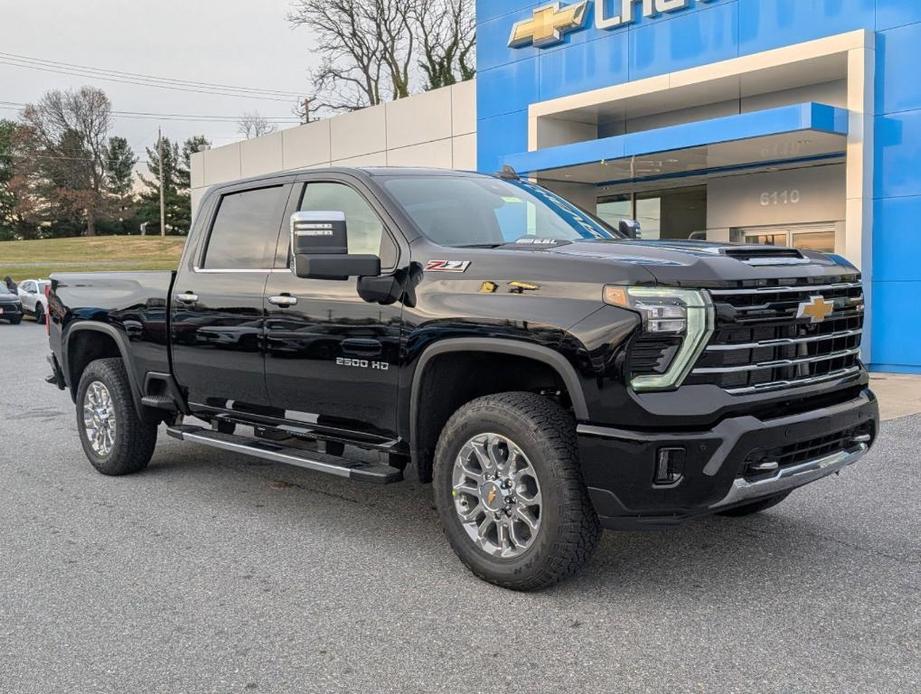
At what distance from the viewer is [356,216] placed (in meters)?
5.06

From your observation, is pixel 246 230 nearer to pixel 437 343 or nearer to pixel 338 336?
pixel 338 336

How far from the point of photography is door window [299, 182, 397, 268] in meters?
4.77

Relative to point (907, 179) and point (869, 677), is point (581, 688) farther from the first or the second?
point (907, 179)

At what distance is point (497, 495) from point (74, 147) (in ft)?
296

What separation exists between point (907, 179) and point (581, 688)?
11.5 m

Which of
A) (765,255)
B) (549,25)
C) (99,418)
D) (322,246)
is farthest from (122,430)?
(549,25)

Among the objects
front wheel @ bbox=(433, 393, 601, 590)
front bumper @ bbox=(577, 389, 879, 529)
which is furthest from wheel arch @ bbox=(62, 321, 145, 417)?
front bumper @ bbox=(577, 389, 879, 529)

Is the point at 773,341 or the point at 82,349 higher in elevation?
the point at 773,341

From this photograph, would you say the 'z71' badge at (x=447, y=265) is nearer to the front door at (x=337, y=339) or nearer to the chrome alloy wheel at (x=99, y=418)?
the front door at (x=337, y=339)

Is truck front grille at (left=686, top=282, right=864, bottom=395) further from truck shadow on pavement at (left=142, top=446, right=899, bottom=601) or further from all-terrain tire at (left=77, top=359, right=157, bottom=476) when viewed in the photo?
all-terrain tire at (left=77, top=359, right=157, bottom=476)

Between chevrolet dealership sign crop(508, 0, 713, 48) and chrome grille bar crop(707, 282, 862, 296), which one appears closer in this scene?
chrome grille bar crop(707, 282, 862, 296)

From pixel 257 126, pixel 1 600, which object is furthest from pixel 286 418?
pixel 257 126

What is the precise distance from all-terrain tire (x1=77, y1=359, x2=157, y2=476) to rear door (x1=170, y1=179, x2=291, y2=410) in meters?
0.76

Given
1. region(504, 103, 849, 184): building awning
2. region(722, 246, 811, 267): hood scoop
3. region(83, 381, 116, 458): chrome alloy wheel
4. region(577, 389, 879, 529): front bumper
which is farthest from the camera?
region(504, 103, 849, 184): building awning
